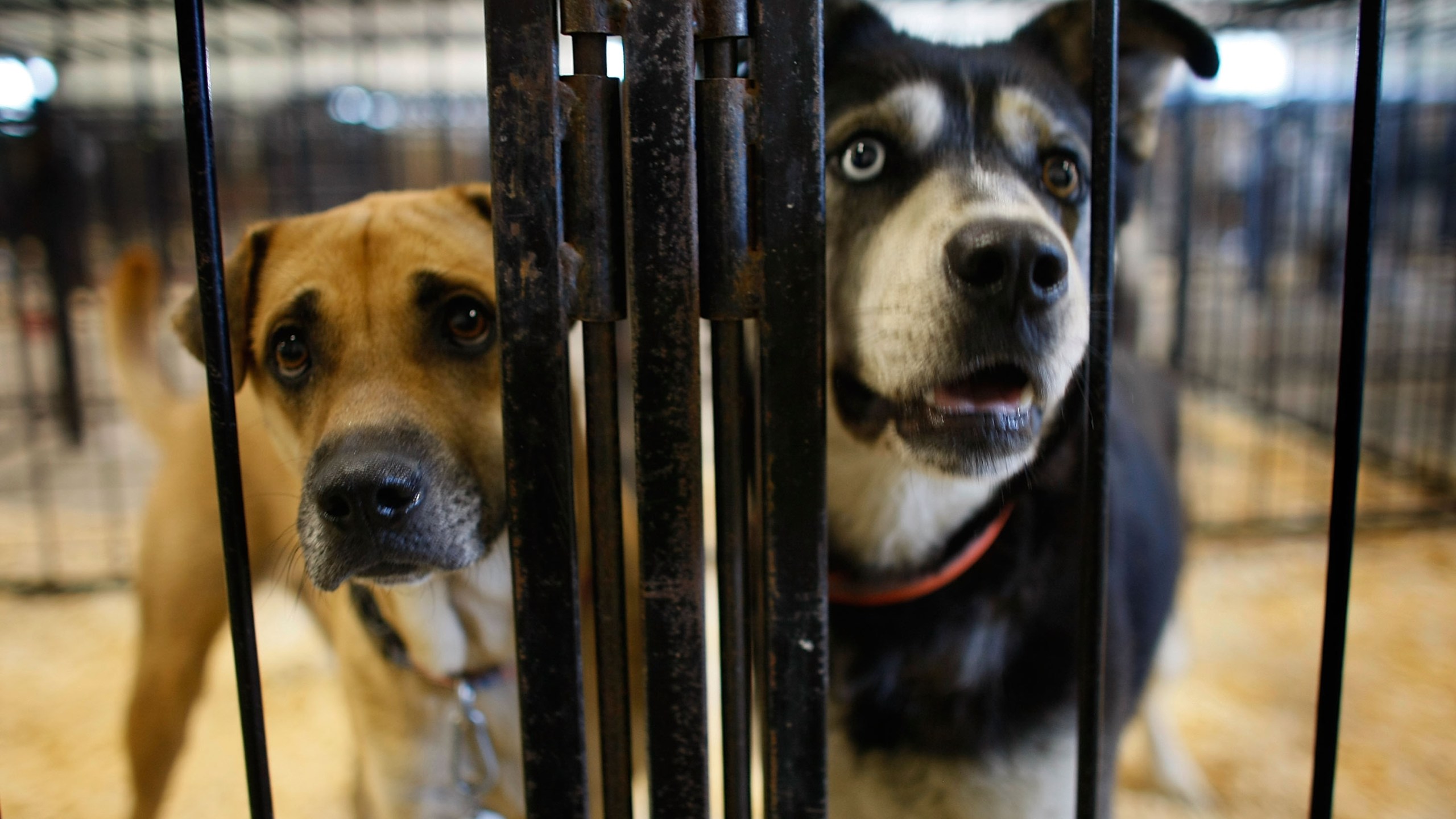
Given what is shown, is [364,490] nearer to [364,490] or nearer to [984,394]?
[364,490]

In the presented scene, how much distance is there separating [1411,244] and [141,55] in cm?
613

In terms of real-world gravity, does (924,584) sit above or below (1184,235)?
below

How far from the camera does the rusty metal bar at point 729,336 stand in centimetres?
74

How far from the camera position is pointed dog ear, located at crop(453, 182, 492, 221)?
4.36 ft

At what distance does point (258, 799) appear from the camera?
889mm

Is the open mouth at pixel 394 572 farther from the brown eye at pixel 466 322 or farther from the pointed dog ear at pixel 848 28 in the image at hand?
the pointed dog ear at pixel 848 28

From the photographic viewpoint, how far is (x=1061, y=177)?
53.4 inches

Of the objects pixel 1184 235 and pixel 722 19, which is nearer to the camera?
pixel 722 19

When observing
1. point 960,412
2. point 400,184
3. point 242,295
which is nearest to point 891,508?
point 960,412

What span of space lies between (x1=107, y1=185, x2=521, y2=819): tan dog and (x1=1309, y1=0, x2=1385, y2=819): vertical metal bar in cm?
89

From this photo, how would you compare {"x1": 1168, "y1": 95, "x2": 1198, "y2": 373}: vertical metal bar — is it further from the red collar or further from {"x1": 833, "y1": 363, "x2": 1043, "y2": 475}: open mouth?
{"x1": 833, "y1": 363, "x2": 1043, "y2": 475}: open mouth

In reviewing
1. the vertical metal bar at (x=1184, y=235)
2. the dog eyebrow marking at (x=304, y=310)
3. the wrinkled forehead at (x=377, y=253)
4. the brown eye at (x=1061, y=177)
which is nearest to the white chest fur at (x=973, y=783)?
the brown eye at (x=1061, y=177)

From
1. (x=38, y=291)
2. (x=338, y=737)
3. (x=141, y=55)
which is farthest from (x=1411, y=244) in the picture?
(x=38, y=291)

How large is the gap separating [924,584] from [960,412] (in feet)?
1.15
